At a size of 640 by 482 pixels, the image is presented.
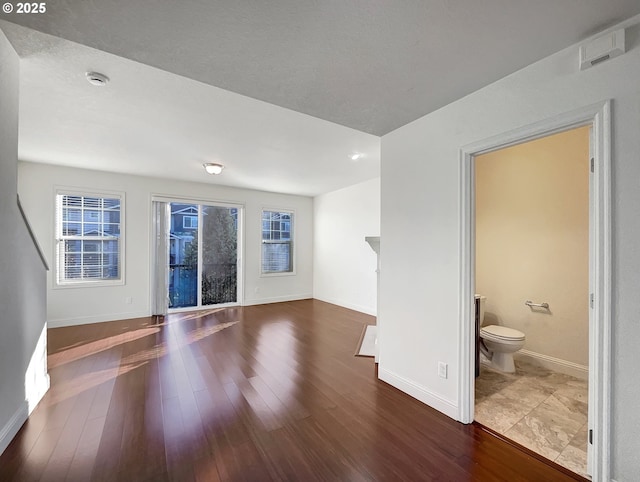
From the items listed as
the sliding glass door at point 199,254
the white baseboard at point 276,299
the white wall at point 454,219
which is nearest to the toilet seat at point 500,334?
the white wall at point 454,219

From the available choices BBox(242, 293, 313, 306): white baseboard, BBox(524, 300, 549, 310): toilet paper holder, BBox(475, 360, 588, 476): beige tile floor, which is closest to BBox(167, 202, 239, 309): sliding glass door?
BBox(242, 293, 313, 306): white baseboard

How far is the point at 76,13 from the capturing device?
4.31ft

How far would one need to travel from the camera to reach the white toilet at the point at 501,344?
107 inches

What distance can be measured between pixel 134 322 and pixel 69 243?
1669 millimetres

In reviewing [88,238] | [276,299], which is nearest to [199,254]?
[88,238]

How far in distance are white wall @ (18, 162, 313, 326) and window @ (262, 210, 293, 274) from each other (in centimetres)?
19

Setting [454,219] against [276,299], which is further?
[276,299]

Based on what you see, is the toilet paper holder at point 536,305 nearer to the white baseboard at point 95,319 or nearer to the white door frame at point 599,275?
the white door frame at point 599,275

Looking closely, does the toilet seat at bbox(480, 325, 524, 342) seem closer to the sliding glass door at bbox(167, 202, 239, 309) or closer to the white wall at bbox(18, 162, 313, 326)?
the white wall at bbox(18, 162, 313, 326)

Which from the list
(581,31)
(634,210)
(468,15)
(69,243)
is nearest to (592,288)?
(634,210)

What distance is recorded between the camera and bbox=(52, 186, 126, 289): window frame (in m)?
4.30

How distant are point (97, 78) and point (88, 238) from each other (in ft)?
11.9

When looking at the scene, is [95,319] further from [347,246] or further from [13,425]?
[347,246]

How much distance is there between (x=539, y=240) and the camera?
299cm
